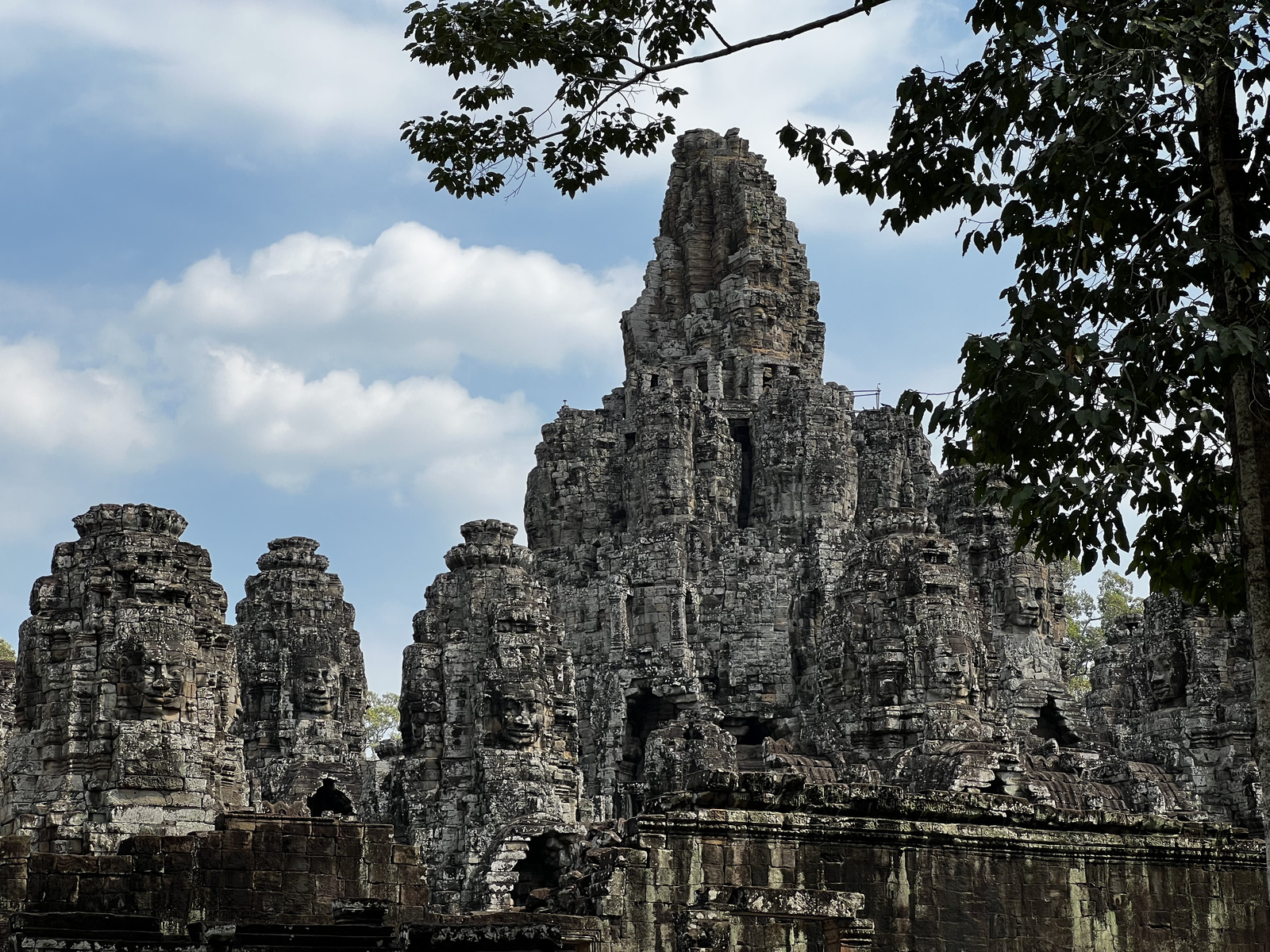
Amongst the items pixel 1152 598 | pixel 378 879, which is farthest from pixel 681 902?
pixel 1152 598

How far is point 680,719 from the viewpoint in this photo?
40250 mm

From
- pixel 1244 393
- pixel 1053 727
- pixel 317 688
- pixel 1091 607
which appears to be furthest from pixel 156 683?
pixel 1091 607

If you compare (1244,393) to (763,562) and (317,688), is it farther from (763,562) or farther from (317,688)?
(763,562)

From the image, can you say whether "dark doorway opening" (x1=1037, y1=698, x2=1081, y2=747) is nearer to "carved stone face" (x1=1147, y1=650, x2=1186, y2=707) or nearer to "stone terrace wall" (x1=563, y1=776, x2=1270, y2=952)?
"carved stone face" (x1=1147, y1=650, x2=1186, y2=707)

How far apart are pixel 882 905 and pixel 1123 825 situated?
141 inches

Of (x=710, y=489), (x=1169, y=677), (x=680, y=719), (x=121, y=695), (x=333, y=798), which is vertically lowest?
(x=333, y=798)

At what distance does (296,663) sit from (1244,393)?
35.6m

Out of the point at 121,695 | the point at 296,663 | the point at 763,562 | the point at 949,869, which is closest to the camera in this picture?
the point at 949,869

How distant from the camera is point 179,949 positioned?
37.9 ft

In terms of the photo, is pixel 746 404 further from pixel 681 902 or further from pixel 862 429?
pixel 681 902

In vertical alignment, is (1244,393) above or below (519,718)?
above

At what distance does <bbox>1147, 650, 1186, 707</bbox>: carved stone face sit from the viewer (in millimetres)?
38969

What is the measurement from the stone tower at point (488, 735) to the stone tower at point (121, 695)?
764 centimetres

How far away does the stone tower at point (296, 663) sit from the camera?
44594 millimetres
